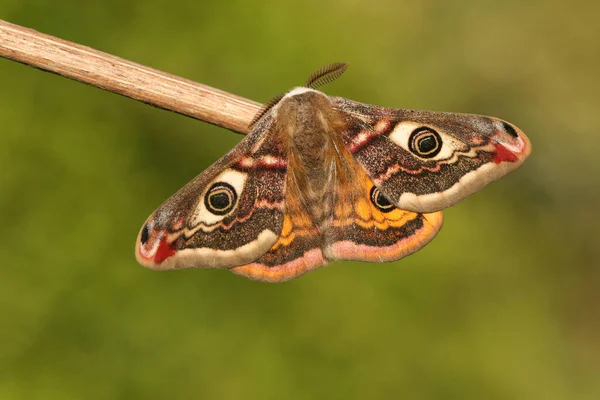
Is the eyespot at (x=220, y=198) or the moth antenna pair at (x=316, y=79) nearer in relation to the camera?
the eyespot at (x=220, y=198)

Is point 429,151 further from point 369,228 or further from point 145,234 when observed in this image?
point 145,234

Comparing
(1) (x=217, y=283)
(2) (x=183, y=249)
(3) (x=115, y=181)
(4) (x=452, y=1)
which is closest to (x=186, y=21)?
(3) (x=115, y=181)

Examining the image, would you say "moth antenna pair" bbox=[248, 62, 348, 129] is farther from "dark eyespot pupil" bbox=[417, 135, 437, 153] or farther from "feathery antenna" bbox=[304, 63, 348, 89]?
"dark eyespot pupil" bbox=[417, 135, 437, 153]

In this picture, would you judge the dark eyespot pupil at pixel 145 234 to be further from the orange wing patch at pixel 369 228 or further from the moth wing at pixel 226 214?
the orange wing patch at pixel 369 228

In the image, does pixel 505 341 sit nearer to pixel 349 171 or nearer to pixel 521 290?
pixel 521 290

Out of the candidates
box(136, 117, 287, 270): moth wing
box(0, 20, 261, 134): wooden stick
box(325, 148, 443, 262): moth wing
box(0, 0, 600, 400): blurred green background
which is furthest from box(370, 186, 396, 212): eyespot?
box(0, 0, 600, 400): blurred green background

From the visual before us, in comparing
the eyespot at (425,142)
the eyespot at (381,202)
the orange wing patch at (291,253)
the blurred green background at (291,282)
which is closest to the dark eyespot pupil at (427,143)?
the eyespot at (425,142)
